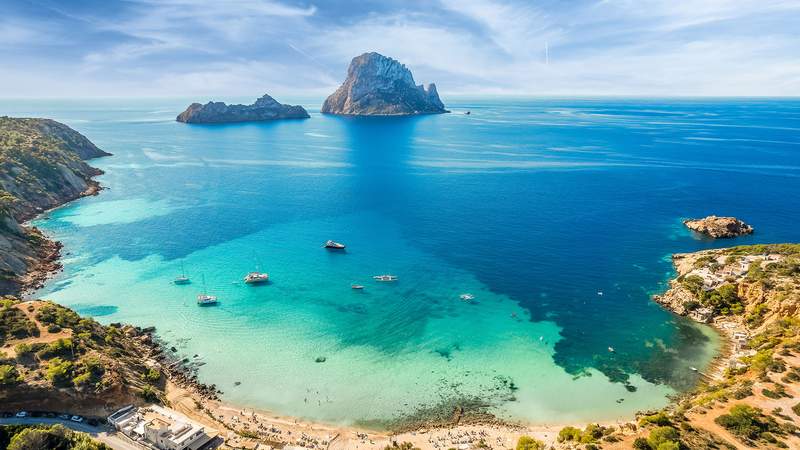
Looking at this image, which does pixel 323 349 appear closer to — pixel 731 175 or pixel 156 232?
pixel 156 232

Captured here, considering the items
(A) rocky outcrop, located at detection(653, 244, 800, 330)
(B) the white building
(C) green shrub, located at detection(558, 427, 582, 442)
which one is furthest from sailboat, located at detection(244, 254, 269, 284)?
(A) rocky outcrop, located at detection(653, 244, 800, 330)

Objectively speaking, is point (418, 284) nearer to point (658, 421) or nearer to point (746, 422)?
point (658, 421)

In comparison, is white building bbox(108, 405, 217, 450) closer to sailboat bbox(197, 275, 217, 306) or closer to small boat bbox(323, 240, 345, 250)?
sailboat bbox(197, 275, 217, 306)

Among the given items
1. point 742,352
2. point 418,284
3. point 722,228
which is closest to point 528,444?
point 742,352

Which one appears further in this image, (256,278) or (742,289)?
(256,278)

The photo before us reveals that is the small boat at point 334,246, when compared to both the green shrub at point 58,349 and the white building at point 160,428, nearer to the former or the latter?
the green shrub at point 58,349

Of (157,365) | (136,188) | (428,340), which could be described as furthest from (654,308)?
(136,188)

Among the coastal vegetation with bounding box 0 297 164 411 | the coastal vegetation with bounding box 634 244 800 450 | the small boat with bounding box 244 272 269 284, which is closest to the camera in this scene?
the coastal vegetation with bounding box 634 244 800 450
